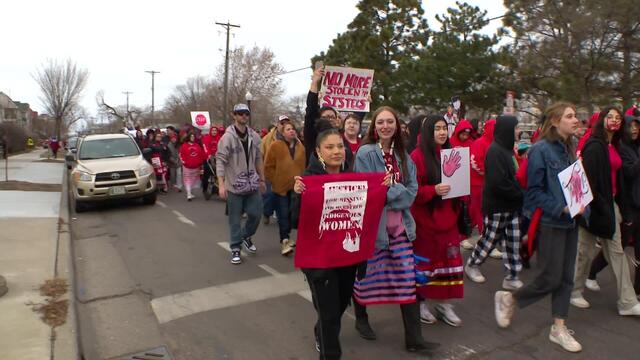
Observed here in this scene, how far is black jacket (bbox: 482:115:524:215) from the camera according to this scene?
16.5ft

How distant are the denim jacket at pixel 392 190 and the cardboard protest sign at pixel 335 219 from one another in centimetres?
26

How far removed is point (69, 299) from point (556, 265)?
4.47m

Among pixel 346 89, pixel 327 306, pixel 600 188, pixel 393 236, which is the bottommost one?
pixel 327 306

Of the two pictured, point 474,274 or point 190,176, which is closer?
point 474,274

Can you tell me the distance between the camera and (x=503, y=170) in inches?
199

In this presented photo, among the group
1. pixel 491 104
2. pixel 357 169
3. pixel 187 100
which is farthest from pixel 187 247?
pixel 187 100

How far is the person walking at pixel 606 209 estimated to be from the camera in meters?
4.38

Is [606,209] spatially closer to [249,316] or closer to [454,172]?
[454,172]

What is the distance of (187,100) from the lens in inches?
2813

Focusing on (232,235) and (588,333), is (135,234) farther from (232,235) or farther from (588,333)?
(588,333)

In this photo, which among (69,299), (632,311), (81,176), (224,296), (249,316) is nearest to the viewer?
(632,311)

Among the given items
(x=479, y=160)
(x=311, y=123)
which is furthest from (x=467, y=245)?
(x=311, y=123)

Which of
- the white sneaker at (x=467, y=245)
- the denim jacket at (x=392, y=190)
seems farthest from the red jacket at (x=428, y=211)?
the white sneaker at (x=467, y=245)

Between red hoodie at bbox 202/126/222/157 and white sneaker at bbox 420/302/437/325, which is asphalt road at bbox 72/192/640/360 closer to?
white sneaker at bbox 420/302/437/325
